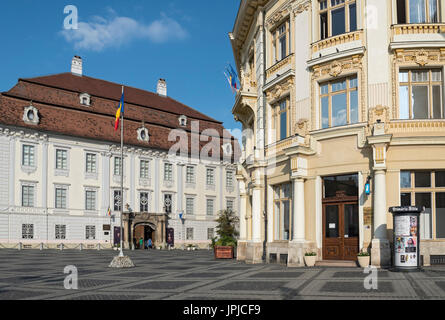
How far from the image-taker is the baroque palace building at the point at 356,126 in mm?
18328

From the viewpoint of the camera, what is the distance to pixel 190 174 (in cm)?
5944

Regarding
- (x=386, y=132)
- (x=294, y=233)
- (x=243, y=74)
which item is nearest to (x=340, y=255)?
(x=294, y=233)

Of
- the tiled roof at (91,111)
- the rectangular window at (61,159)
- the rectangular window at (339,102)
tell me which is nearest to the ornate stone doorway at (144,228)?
the tiled roof at (91,111)

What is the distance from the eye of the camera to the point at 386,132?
18.8 metres

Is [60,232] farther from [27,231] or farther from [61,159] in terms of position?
[61,159]

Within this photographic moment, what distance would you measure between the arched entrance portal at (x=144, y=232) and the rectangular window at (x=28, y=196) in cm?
1063

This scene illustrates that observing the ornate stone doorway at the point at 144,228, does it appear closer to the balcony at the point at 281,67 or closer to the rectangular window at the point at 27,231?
the rectangular window at the point at 27,231

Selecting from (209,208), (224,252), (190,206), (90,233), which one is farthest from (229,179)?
(224,252)

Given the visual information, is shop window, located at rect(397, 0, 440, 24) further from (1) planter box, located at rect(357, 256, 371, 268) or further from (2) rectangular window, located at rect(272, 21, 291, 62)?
(1) planter box, located at rect(357, 256, 371, 268)

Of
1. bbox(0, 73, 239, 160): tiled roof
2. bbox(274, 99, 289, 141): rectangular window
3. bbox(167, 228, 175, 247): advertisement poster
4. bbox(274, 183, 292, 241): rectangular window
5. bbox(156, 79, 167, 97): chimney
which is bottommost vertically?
bbox(167, 228, 175, 247): advertisement poster

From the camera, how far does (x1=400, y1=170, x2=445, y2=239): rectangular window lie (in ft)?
59.6

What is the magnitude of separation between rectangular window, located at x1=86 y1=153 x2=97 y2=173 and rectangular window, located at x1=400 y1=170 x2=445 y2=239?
38.0 metres

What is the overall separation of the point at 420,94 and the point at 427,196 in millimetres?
3590

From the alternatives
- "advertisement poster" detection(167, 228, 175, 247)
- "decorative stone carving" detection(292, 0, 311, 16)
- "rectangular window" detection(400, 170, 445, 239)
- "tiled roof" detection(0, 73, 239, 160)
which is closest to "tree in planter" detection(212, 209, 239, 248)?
"rectangular window" detection(400, 170, 445, 239)
